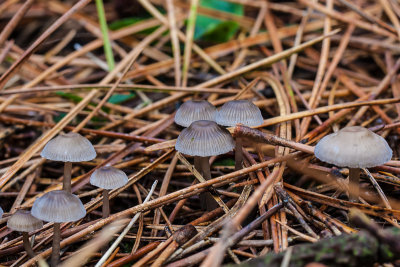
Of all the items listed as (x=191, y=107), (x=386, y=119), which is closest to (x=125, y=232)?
(x=191, y=107)

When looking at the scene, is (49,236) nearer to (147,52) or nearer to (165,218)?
(165,218)

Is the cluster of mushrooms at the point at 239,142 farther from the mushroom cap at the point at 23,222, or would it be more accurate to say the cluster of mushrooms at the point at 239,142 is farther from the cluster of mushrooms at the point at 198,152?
the mushroom cap at the point at 23,222

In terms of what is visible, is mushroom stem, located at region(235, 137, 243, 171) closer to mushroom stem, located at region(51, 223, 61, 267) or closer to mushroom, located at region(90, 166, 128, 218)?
mushroom, located at region(90, 166, 128, 218)

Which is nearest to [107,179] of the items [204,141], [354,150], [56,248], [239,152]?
[56,248]

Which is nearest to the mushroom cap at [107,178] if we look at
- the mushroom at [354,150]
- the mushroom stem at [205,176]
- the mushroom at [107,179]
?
the mushroom at [107,179]

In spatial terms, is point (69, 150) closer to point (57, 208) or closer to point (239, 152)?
point (57, 208)

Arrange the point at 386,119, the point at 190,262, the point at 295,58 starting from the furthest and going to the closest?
the point at 295,58 < the point at 386,119 < the point at 190,262

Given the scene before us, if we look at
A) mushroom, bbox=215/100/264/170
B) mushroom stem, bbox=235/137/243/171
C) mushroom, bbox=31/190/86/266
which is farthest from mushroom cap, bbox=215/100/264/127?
mushroom, bbox=31/190/86/266

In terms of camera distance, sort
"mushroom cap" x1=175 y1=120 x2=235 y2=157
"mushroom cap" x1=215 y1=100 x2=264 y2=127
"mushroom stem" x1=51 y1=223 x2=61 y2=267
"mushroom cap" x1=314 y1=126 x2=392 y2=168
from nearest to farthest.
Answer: "mushroom cap" x1=314 y1=126 x2=392 y2=168 → "mushroom stem" x1=51 y1=223 x2=61 y2=267 → "mushroom cap" x1=175 y1=120 x2=235 y2=157 → "mushroom cap" x1=215 y1=100 x2=264 y2=127
